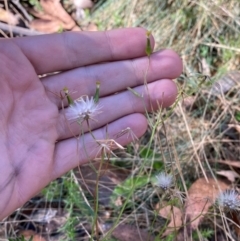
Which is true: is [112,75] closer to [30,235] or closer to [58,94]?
[58,94]

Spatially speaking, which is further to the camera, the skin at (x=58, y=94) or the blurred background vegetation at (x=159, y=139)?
the blurred background vegetation at (x=159, y=139)

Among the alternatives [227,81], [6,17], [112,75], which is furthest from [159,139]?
[6,17]

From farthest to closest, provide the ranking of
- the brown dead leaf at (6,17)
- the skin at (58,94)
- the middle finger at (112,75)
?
1. the brown dead leaf at (6,17)
2. the middle finger at (112,75)
3. the skin at (58,94)

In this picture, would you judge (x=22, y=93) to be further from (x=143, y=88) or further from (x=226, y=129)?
(x=226, y=129)

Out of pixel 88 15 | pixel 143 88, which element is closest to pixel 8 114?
pixel 143 88

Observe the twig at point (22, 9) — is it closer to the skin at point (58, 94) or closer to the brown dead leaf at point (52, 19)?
the brown dead leaf at point (52, 19)

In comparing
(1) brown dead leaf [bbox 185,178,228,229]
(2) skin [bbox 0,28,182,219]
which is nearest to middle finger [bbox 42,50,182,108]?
(2) skin [bbox 0,28,182,219]

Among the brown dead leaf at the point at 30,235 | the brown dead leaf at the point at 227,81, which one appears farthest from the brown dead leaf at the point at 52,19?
the brown dead leaf at the point at 30,235
